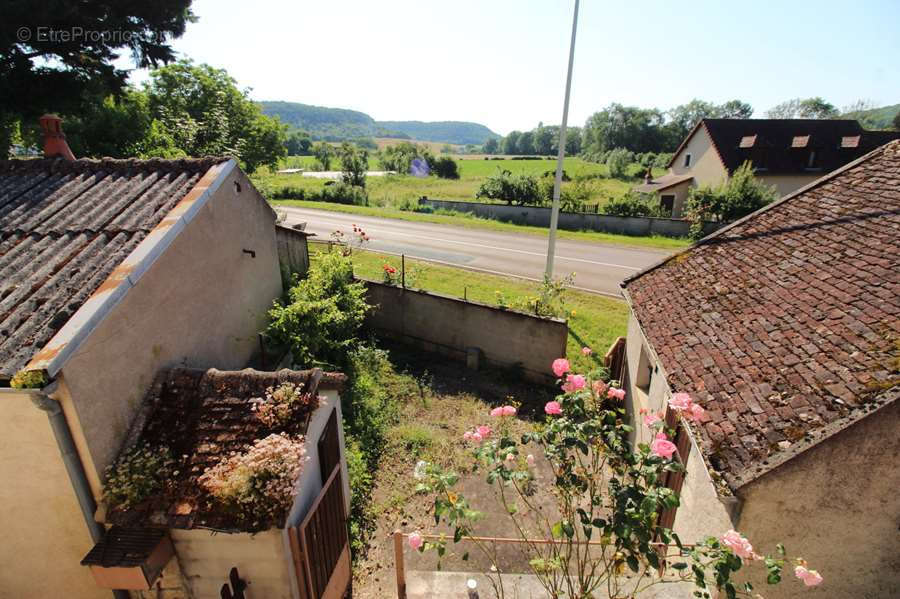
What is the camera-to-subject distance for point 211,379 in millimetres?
5828

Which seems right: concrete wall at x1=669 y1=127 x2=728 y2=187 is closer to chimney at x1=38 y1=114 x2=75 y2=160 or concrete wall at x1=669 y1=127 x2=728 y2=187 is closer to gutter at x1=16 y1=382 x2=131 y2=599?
chimney at x1=38 y1=114 x2=75 y2=160

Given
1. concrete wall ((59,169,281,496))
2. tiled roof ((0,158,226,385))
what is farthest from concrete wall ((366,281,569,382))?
tiled roof ((0,158,226,385))

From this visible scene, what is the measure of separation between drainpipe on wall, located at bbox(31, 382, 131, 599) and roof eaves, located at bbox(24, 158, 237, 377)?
0.97ft

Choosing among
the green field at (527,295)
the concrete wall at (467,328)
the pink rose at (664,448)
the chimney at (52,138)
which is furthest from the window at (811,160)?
the chimney at (52,138)

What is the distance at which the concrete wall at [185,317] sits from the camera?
4.77 metres

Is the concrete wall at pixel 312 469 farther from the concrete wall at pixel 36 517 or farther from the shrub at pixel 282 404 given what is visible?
the concrete wall at pixel 36 517

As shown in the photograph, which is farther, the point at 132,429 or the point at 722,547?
the point at 132,429

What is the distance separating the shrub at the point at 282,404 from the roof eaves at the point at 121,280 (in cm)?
191

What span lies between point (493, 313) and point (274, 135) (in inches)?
1042

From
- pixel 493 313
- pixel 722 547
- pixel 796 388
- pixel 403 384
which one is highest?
pixel 796 388

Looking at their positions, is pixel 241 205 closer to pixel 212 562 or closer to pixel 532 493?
pixel 212 562

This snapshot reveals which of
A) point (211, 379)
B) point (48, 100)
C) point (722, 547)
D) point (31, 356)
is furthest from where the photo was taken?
point (48, 100)

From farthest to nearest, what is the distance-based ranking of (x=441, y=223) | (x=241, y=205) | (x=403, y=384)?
(x=441, y=223)
(x=403, y=384)
(x=241, y=205)

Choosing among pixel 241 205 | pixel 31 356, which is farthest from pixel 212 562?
pixel 241 205
